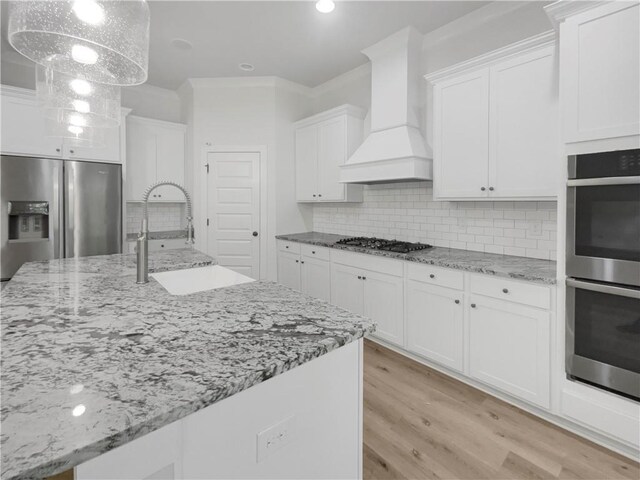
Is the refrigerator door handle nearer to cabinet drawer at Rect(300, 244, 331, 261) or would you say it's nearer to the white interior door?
the white interior door

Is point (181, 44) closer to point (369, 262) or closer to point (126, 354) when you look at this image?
point (369, 262)

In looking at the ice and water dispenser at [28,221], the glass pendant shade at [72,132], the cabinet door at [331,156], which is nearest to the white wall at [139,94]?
the ice and water dispenser at [28,221]

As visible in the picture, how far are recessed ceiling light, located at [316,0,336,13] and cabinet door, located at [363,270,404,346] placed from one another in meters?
2.27

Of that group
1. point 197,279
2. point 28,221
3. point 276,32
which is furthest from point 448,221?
point 28,221

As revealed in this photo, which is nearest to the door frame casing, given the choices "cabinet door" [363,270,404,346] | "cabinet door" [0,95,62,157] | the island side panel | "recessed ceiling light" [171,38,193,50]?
"recessed ceiling light" [171,38,193,50]

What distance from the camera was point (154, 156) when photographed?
4316 millimetres

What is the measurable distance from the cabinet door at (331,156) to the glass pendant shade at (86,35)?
2694 mm

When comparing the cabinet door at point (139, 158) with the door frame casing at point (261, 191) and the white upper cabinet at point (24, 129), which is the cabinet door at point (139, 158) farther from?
the white upper cabinet at point (24, 129)

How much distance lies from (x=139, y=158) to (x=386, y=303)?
346 centimetres

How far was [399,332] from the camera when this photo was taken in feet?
9.61

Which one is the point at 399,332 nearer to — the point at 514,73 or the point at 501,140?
the point at 501,140

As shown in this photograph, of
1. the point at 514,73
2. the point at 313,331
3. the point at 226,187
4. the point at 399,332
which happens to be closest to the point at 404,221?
the point at 399,332

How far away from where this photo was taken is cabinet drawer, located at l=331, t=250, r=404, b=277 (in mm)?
2900

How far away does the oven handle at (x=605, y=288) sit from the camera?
1649 millimetres
